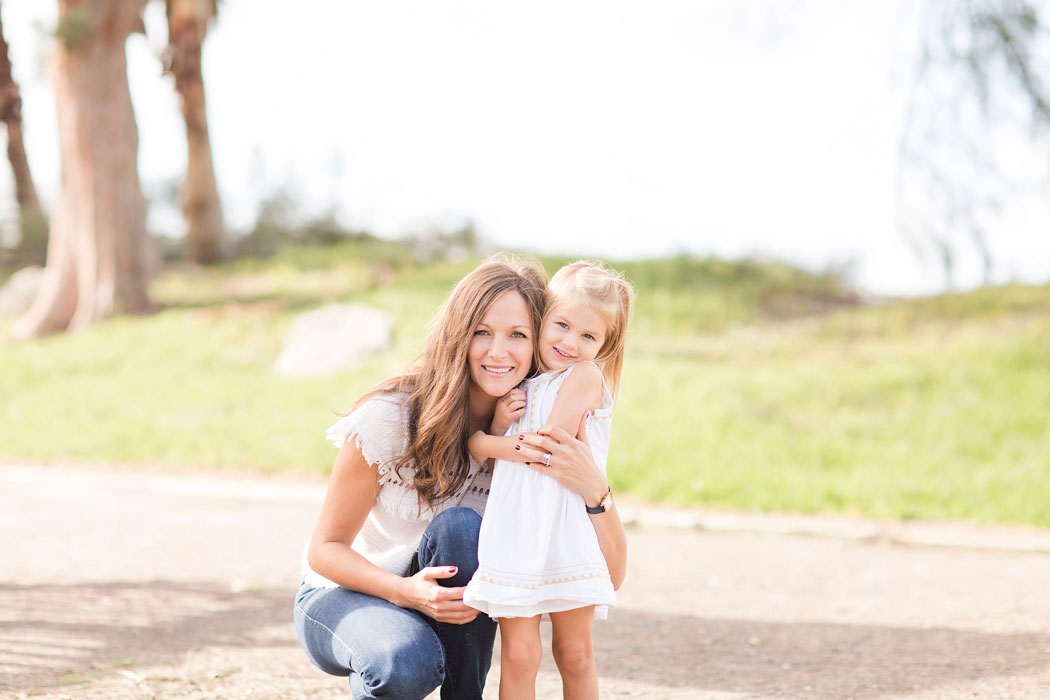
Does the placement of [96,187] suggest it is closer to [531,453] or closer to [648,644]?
[648,644]

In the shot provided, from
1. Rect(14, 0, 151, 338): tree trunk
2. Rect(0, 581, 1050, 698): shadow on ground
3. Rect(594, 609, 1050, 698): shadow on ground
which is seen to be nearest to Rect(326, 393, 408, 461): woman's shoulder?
Rect(0, 581, 1050, 698): shadow on ground

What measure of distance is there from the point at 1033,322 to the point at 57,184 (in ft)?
43.1

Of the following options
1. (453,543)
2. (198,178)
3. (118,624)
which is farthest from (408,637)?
(198,178)

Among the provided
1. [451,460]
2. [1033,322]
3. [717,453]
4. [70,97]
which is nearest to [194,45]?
[70,97]

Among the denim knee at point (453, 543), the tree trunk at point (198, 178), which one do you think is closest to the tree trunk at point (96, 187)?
the tree trunk at point (198, 178)

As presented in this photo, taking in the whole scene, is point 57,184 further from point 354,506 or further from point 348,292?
point 354,506

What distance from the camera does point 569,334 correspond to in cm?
284

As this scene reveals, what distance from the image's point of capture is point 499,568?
2.53 meters

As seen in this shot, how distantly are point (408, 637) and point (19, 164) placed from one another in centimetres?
1941

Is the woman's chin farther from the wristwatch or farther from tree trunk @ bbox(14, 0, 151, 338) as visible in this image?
tree trunk @ bbox(14, 0, 151, 338)

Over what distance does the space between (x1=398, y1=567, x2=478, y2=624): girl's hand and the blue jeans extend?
0.06m

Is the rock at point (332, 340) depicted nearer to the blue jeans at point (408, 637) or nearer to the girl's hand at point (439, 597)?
the blue jeans at point (408, 637)

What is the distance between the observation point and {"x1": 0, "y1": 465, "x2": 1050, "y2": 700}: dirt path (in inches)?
132

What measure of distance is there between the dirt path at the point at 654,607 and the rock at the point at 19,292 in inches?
356
